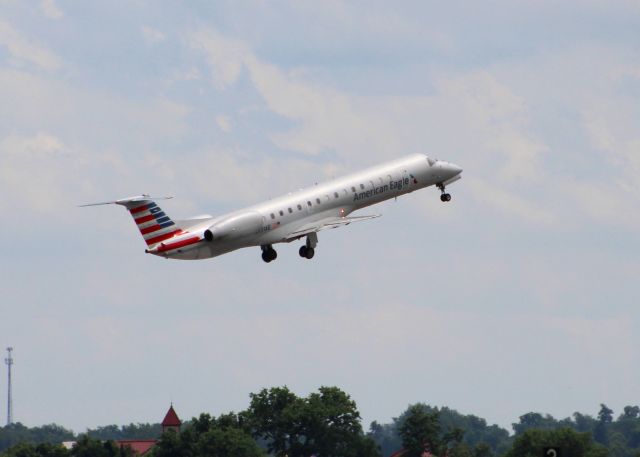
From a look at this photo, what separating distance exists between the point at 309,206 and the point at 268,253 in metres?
4.14

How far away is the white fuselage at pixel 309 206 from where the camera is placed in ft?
387

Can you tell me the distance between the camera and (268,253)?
408 feet

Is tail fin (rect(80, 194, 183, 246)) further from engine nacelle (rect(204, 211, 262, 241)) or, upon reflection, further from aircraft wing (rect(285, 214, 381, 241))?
aircraft wing (rect(285, 214, 381, 241))

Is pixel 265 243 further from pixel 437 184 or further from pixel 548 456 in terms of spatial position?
pixel 548 456

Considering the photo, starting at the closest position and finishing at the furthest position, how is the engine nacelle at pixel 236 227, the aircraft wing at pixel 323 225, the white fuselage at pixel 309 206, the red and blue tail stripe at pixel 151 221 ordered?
1. the engine nacelle at pixel 236 227
2. the white fuselage at pixel 309 206
3. the red and blue tail stripe at pixel 151 221
4. the aircraft wing at pixel 323 225

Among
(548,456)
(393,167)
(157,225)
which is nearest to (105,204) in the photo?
(157,225)

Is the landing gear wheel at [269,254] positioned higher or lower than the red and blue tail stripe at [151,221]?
lower

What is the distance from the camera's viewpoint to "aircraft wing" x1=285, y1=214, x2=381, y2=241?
12231 cm

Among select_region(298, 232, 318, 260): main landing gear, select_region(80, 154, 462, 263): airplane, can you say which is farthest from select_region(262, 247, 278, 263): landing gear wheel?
select_region(298, 232, 318, 260): main landing gear

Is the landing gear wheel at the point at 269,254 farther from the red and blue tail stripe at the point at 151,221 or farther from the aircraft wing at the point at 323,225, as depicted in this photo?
the red and blue tail stripe at the point at 151,221

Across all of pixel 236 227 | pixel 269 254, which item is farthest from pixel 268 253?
pixel 236 227

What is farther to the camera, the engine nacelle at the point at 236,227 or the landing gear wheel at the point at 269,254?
the landing gear wheel at the point at 269,254

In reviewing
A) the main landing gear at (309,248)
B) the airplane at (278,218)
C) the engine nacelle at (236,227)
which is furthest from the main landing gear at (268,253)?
the engine nacelle at (236,227)

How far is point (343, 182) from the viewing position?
127 metres
